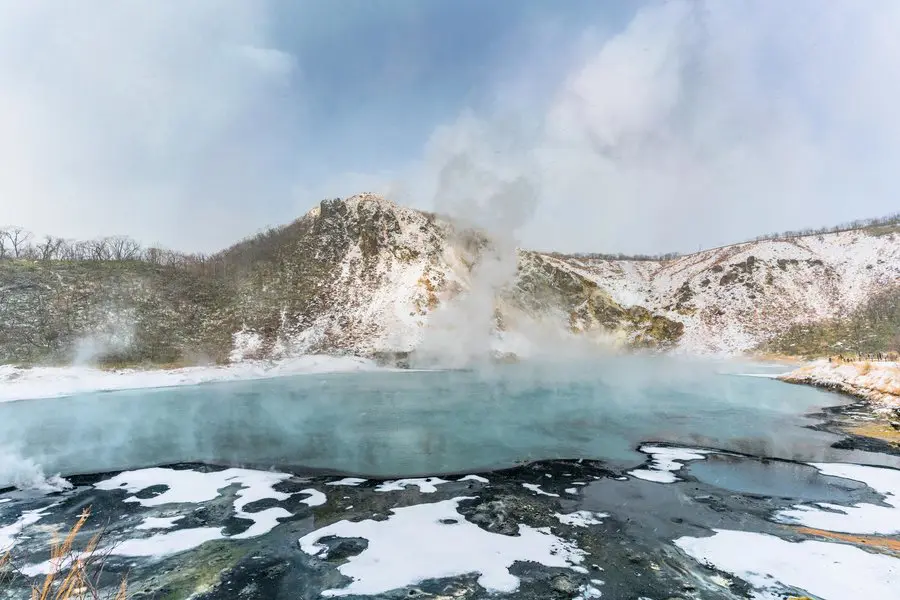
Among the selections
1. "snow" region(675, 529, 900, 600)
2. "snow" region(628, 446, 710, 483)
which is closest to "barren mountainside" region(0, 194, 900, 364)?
"snow" region(628, 446, 710, 483)

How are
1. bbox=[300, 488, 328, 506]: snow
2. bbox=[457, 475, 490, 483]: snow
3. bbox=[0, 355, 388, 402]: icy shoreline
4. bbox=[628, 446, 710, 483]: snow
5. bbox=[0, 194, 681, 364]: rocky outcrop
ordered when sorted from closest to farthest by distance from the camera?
bbox=[300, 488, 328, 506]: snow
bbox=[457, 475, 490, 483]: snow
bbox=[628, 446, 710, 483]: snow
bbox=[0, 355, 388, 402]: icy shoreline
bbox=[0, 194, 681, 364]: rocky outcrop

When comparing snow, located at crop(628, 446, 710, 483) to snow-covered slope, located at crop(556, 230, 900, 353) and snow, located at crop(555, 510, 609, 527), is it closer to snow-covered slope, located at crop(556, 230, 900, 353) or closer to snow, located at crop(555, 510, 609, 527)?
snow, located at crop(555, 510, 609, 527)

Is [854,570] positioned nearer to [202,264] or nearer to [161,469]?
[161,469]

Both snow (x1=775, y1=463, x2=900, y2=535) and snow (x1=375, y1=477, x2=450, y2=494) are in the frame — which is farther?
snow (x1=375, y1=477, x2=450, y2=494)

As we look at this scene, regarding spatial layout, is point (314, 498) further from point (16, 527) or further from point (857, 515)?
point (857, 515)

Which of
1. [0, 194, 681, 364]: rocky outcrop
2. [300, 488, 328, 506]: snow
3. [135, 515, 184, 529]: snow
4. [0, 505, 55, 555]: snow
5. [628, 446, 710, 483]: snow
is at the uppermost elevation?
[0, 194, 681, 364]: rocky outcrop

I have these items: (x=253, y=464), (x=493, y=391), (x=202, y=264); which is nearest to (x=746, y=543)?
(x=253, y=464)

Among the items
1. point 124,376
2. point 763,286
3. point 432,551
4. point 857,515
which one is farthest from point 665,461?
point 763,286
